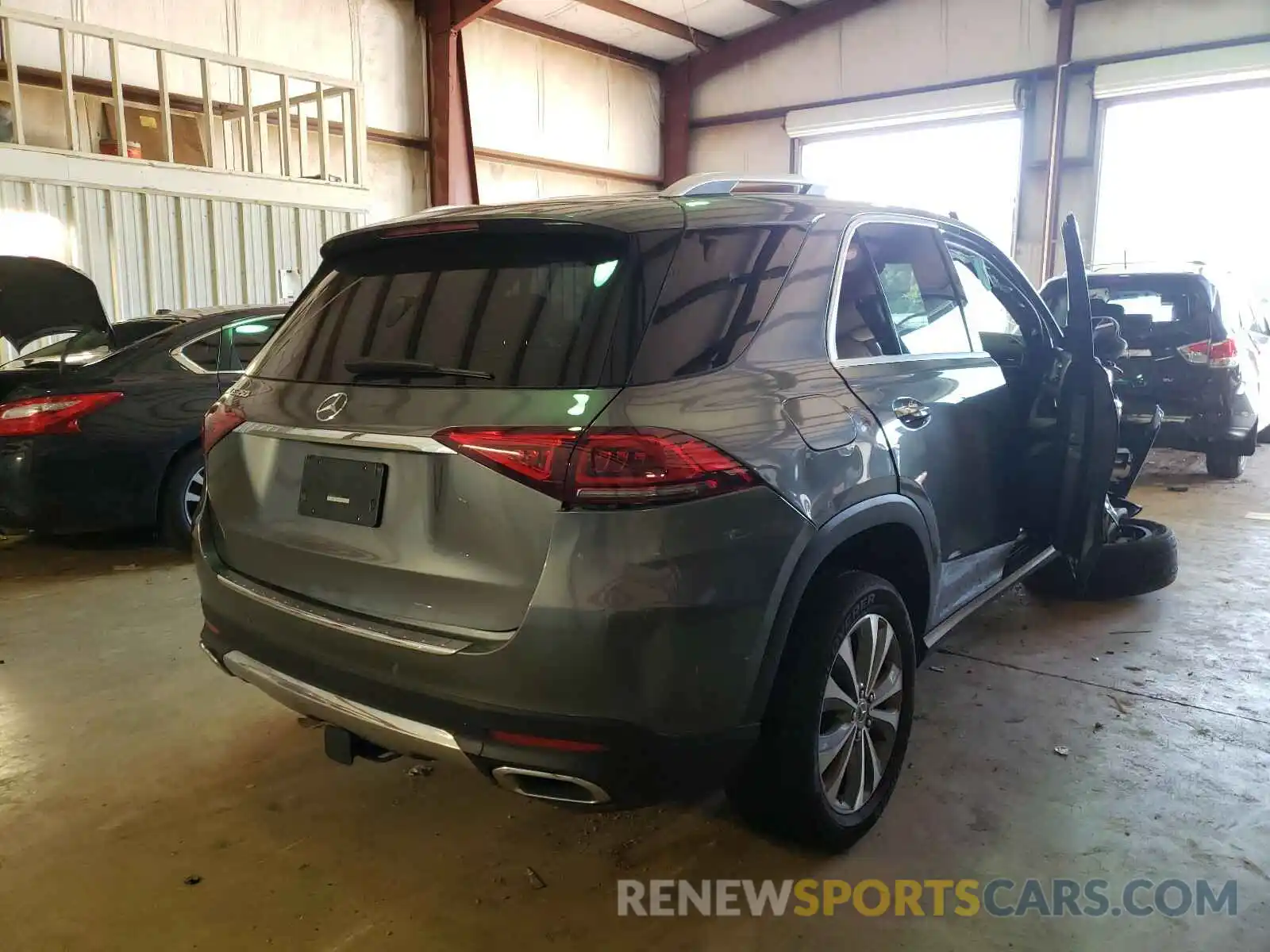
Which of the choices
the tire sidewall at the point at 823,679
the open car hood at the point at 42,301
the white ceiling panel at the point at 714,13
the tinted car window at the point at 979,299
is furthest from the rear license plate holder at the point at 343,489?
the white ceiling panel at the point at 714,13

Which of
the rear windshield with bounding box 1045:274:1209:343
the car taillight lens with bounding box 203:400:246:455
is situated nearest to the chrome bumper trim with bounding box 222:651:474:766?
the car taillight lens with bounding box 203:400:246:455

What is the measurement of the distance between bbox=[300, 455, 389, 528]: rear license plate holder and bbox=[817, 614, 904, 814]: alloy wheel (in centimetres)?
103

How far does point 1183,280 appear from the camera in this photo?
6.40 m

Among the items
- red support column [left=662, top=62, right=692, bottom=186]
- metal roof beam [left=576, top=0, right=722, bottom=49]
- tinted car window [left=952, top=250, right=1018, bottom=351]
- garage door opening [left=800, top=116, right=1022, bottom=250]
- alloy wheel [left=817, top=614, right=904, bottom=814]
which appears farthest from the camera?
red support column [left=662, top=62, right=692, bottom=186]

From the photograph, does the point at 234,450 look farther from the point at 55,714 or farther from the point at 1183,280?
the point at 1183,280

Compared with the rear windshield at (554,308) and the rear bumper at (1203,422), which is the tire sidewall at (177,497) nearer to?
the rear windshield at (554,308)

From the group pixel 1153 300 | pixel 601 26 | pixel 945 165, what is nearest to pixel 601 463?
pixel 1153 300

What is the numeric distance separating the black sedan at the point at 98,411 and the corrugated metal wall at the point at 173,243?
7.22 ft

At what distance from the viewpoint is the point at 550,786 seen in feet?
5.61

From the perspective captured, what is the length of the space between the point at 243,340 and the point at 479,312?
362 cm

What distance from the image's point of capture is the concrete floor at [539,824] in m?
1.97

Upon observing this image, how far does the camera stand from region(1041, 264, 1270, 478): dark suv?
6.32 meters

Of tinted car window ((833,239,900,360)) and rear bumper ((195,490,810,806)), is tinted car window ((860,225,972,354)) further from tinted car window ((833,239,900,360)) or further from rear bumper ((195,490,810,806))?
rear bumper ((195,490,810,806))

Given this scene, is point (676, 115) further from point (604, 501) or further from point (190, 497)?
point (604, 501)
